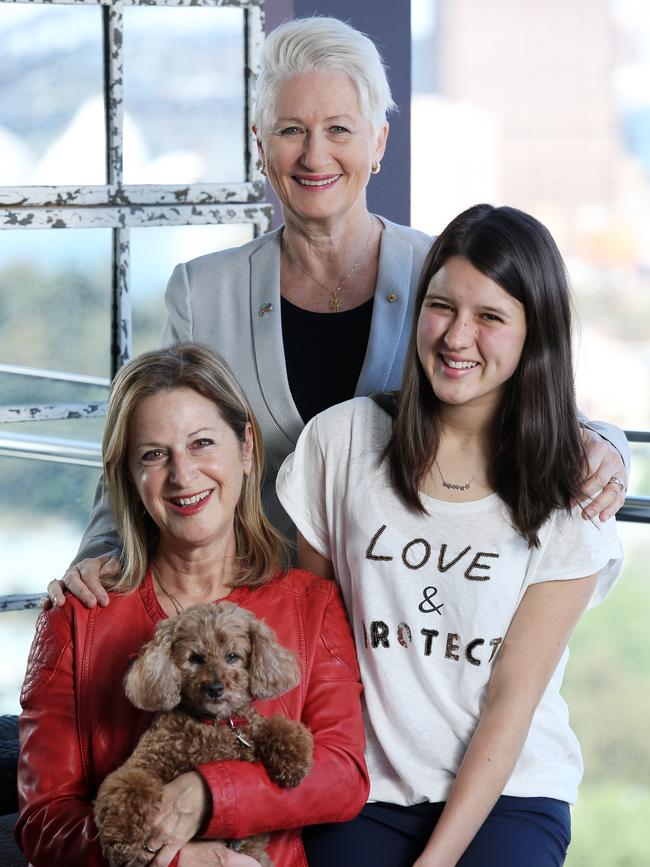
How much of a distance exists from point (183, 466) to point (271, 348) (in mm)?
428

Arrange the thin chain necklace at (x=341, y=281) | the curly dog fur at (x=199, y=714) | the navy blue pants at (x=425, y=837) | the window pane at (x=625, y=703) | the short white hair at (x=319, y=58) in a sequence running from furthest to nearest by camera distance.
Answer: the window pane at (x=625, y=703), the thin chain necklace at (x=341, y=281), the short white hair at (x=319, y=58), the navy blue pants at (x=425, y=837), the curly dog fur at (x=199, y=714)

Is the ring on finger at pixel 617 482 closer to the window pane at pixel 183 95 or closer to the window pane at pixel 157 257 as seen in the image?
the window pane at pixel 157 257

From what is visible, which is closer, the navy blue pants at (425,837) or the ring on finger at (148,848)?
the ring on finger at (148,848)

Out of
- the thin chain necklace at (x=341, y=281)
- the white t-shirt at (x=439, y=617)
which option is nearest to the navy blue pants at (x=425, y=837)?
the white t-shirt at (x=439, y=617)

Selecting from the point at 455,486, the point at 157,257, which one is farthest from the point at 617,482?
the point at 157,257

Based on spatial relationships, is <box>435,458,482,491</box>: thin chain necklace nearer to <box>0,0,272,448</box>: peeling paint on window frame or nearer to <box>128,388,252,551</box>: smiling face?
<box>128,388,252,551</box>: smiling face

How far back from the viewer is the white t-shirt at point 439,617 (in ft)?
6.01

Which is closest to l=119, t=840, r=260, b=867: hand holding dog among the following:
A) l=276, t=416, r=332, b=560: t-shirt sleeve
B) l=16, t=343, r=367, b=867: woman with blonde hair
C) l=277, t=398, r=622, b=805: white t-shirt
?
l=16, t=343, r=367, b=867: woman with blonde hair

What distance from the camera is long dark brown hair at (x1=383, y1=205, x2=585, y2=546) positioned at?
178 cm

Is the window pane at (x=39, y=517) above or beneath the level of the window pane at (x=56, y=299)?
beneath

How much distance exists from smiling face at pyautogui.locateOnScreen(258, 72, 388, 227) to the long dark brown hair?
13.6 inches

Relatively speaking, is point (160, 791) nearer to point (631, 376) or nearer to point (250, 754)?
point (250, 754)

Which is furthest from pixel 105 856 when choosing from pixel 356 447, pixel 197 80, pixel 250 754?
pixel 197 80

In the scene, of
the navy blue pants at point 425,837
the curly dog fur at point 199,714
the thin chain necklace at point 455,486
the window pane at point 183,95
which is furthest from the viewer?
the window pane at point 183,95
